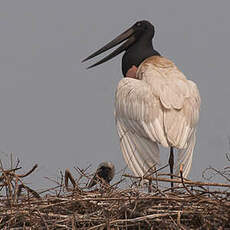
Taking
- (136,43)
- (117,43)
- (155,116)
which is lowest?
(155,116)

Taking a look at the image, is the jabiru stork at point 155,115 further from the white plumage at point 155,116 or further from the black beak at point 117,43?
the black beak at point 117,43

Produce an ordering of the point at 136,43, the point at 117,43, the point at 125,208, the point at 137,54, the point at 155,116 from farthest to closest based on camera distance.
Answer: the point at 117,43
the point at 136,43
the point at 137,54
the point at 155,116
the point at 125,208

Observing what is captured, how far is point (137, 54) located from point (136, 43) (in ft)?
1.08

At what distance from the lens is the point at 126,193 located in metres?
6.12

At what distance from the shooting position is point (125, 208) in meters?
5.75

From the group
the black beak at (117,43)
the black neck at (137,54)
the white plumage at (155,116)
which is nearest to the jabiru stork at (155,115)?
the white plumage at (155,116)

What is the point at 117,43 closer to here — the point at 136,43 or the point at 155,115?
the point at 136,43

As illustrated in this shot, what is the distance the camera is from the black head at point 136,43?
1120 centimetres

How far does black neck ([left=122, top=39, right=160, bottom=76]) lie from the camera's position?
→ 11125 mm

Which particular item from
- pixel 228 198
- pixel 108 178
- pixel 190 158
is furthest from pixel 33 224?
pixel 190 158

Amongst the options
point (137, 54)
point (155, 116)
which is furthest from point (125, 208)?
point (137, 54)

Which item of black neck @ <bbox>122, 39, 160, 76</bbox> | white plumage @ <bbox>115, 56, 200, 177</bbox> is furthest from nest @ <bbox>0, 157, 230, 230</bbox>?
black neck @ <bbox>122, 39, 160, 76</bbox>

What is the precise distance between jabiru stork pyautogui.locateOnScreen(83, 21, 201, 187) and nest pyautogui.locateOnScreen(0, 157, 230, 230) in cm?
248

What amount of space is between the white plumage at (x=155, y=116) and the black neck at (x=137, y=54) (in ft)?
5.37
